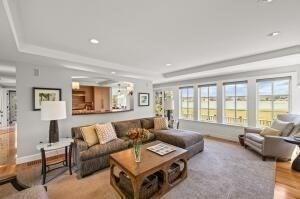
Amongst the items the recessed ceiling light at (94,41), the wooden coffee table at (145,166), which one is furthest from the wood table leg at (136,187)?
the recessed ceiling light at (94,41)

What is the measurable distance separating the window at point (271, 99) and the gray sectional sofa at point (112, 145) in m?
2.39

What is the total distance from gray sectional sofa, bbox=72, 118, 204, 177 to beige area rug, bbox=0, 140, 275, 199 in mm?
197

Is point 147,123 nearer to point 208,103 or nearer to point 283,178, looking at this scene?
point 208,103

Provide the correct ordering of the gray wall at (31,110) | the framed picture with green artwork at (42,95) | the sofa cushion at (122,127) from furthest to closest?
1. the sofa cushion at (122,127)
2. the framed picture with green artwork at (42,95)
3. the gray wall at (31,110)

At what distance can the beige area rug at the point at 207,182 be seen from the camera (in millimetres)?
2166

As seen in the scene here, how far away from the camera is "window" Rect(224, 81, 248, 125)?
4.86m

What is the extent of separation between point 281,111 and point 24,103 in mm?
6939

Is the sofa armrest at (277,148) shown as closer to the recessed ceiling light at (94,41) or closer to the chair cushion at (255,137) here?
the chair cushion at (255,137)

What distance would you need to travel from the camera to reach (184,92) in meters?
6.81

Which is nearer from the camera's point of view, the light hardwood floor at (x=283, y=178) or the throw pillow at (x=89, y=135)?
the light hardwood floor at (x=283, y=178)

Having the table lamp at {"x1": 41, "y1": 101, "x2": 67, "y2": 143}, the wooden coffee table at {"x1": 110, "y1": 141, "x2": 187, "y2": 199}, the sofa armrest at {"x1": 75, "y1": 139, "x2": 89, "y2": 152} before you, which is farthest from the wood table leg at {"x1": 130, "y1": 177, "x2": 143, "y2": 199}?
the table lamp at {"x1": 41, "y1": 101, "x2": 67, "y2": 143}

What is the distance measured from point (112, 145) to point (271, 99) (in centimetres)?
483

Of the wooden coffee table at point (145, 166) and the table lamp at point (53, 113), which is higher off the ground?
the table lamp at point (53, 113)

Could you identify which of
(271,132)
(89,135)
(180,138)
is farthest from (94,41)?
(271,132)
